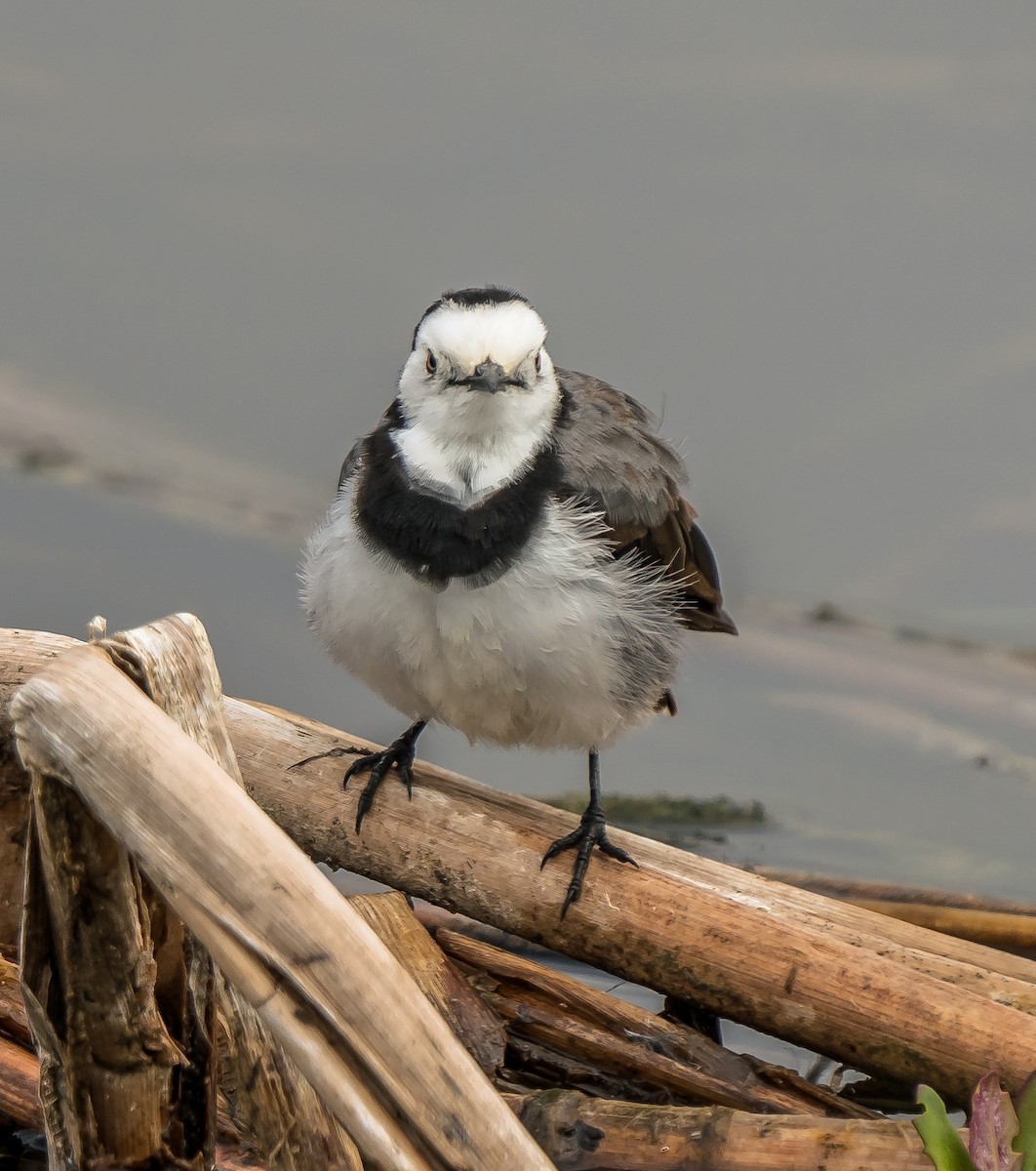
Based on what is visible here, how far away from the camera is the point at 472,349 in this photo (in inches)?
109

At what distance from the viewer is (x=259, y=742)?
3016 millimetres

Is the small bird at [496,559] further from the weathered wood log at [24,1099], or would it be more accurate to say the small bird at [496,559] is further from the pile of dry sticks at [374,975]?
the weathered wood log at [24,1099]

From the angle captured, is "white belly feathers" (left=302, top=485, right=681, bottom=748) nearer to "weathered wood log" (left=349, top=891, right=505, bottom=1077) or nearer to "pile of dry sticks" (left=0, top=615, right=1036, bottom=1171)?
"pile of dry sticks" (left=0, top=615, right=1036, bottom=1171)

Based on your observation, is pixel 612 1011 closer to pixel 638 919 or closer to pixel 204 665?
pixel 638 919

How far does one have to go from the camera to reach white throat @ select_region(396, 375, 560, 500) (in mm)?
2770

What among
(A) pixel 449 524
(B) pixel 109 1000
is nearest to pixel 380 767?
(A) pixel 449 524

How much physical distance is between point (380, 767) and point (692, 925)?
748 mm

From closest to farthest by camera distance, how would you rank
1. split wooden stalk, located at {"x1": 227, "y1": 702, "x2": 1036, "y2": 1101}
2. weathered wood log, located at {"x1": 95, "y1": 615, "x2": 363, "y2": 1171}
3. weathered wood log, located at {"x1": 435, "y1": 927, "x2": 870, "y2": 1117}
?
weathered wood log, located at {"x1": 95, "y1": 615, "x2": 363, "y2": 1171} < split wooden stalk, located at {"x1": 227, "y1": 702, "x2": 1036, "y2": 1101} < weathered wood log, located at {"x1": 435, "y1": 927, "x2": 870, "y2": 1117}

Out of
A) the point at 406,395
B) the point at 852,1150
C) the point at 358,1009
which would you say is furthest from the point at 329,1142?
the point at 406,395

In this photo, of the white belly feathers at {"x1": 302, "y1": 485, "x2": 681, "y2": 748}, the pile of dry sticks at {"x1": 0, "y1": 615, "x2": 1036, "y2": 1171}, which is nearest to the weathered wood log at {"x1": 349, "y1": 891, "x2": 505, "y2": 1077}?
the pile of dry sticks at {"x1": 0, "y1": 615, "x2": 1036, "y2": 1171}

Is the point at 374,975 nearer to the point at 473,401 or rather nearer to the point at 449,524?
the point at 449,524

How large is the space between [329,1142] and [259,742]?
1398 millimetres

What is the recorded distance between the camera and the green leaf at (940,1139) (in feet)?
5.72

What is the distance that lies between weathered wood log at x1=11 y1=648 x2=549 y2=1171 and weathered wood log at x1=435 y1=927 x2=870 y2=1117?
116 centimetres
